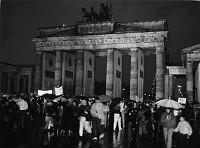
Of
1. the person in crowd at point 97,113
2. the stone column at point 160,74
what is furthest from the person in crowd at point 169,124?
the stone column at point 160,74

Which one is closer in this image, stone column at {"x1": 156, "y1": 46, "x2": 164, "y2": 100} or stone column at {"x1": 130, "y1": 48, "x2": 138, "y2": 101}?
stone column at {"x1": 156, "y1": 46, "x2": 164, "y2": 100}

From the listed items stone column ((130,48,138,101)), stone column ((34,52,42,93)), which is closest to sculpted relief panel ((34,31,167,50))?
stone column ((34,52,42,93))

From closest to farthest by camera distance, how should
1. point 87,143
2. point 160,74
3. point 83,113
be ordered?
point 87,143
point 83,113
point 160,74

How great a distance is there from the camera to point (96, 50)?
165ft

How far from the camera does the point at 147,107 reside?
15844mm

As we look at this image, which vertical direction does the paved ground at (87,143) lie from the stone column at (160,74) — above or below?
below

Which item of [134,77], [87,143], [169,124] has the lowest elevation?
[87,143]

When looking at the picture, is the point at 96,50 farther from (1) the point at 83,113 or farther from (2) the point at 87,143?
(2) the point at 87,143

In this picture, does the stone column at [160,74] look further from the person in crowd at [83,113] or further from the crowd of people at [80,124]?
the person in crowd at [83,113]

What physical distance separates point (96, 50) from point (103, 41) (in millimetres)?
3490

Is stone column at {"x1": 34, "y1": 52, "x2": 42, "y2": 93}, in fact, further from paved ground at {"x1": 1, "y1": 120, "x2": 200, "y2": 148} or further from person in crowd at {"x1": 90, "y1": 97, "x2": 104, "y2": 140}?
person in crowd at {"x1": 90, "y1": 97, "x2": 104, "y2": 140}

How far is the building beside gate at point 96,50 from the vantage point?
4459 centimetres

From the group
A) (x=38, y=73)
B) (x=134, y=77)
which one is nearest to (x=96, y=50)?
(x=134, y=77)

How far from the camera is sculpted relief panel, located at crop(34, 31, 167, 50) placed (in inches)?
1752
